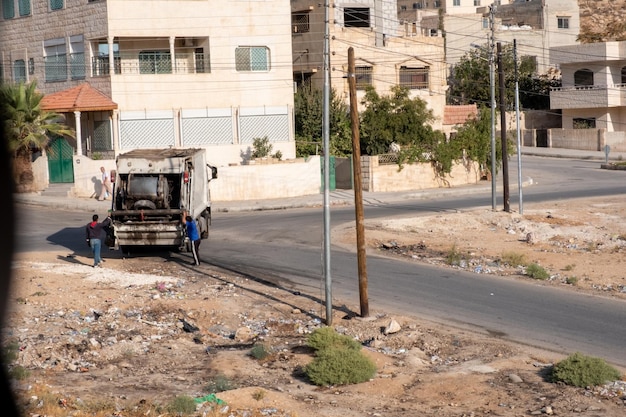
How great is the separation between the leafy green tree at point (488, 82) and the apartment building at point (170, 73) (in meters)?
31.2

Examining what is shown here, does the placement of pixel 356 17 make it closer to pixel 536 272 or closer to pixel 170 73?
pixel 170 73

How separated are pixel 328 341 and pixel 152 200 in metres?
9.49

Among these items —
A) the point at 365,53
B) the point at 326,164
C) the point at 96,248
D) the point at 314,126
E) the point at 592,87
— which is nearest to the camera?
the point at 326,164

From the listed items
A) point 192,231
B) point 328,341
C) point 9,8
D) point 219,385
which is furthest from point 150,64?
point 219,385

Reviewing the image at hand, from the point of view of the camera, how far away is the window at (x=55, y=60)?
47875 millimetres

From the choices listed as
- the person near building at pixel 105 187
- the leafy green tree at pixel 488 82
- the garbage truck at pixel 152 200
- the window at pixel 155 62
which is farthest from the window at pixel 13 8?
the leafy green tree at pixel 488 82

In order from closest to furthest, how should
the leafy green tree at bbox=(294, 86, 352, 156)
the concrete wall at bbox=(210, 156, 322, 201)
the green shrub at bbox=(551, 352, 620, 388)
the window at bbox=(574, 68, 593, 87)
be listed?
the green shrub at bbox=(551, 352, 620, 388), the concrete wall at bbox=(210, 156, 322, 201), the leafy green tree at bbox=(294, 86, 352, 156), the window at bbox=(574, 68, 593, 87)

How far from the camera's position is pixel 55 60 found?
48.6 m

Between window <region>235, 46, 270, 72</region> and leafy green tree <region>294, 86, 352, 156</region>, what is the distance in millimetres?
4578

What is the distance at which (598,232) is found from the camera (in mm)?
35750

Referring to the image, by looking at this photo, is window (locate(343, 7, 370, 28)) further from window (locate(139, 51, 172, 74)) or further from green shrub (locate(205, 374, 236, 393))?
green shrub (locate(205, 374, 236, 393))

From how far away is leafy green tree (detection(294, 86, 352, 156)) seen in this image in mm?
50688

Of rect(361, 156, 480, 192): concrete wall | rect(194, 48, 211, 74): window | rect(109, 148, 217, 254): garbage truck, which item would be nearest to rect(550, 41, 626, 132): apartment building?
rect(361, 156, 480, 192): concrete wall

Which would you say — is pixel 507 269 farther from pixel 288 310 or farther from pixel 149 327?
pixel 149 327
